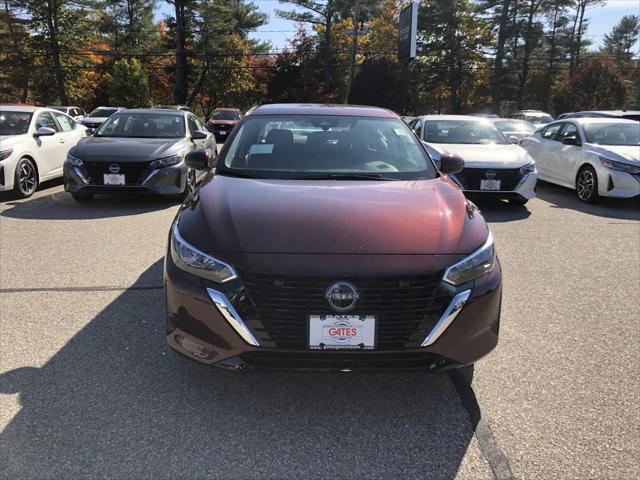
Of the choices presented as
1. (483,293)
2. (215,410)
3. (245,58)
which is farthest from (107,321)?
(245,58)

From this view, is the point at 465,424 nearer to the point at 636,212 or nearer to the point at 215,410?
the point at 215,410

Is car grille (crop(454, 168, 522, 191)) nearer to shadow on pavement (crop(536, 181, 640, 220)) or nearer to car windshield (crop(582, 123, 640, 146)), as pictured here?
shadow on pavement (crop(536, 181, 640, 220))

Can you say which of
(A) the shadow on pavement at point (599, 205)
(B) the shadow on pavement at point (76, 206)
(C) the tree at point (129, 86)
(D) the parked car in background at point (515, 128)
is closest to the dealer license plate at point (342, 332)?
(B) the shadow on pavement at point (76, 206)

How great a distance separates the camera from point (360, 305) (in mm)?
2543

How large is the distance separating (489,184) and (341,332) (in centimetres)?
637

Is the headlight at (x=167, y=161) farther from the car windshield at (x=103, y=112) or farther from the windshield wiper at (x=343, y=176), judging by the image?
the car windshield at (x=103, y=112)

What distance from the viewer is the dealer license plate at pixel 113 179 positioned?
7918 mm

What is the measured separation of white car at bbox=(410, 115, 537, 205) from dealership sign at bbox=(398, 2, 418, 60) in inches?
824

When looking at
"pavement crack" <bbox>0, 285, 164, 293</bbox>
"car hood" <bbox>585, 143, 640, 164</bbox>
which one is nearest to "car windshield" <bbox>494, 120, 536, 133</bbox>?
"car hood" <bbox>585, 143, 640, 164</bbox>

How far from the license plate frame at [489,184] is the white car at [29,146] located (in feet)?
24.0

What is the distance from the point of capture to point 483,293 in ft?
8.87

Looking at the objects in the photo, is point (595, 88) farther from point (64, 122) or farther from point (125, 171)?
point (125, 171)

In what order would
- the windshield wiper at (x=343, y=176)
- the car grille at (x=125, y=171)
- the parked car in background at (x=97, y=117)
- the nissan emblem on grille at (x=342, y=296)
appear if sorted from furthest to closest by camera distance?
the parked car in background at (x=97, y=117)
the car grille at (x=125, y=171)
the windshield wiper at (x=343, y=176)
the nissan emblem on grille at (x=342, y=296)

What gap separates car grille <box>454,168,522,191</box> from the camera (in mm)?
8260
